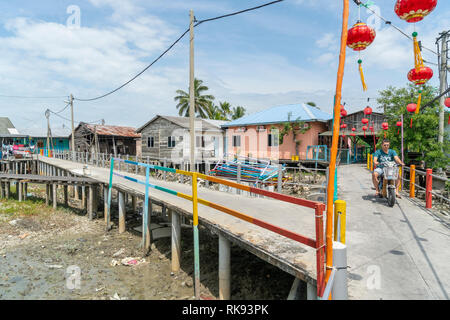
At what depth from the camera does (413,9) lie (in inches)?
178

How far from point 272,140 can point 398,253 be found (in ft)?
→ 64.1

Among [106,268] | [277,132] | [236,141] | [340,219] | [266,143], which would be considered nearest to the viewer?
[340,219]

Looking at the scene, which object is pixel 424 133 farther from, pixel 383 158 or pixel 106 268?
pixel 106 268

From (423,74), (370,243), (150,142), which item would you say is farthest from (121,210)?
(150,142)

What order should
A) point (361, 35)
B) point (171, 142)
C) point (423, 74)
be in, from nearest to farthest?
point (361, 35) < point (423, 74) < point (171, 142)

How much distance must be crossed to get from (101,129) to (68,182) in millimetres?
22150

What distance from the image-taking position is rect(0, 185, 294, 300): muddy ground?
5844 millimetres

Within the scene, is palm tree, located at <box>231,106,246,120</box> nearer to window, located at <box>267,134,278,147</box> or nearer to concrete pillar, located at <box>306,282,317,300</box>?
window, located at <box>267,134,278,147</box>

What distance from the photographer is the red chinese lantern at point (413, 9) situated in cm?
440

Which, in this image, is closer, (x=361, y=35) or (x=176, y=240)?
(x=361, y=35)

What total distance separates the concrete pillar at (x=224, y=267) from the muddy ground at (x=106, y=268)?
1.12 feet

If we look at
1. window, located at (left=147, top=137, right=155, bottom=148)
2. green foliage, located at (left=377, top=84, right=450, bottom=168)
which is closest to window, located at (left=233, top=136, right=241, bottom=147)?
window, located at (left=147, top=137, right=155, bottom=148)

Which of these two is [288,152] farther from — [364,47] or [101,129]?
[101,129]
